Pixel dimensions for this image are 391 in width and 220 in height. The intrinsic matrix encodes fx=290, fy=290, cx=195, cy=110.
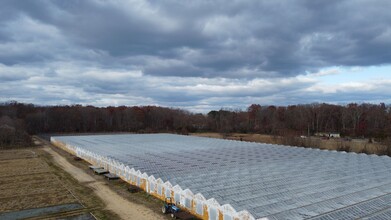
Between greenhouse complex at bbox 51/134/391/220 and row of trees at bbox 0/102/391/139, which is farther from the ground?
row of trees at bbox 0/102/391/139

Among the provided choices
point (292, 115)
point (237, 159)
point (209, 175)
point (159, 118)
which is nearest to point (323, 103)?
point (292, 115)

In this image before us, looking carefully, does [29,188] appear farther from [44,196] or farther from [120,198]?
[120,198]

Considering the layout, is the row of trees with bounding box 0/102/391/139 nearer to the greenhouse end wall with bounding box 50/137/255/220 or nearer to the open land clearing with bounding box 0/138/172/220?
the open land clearing with bounding box 0/138/172/220

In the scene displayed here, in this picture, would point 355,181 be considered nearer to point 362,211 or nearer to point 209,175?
point 362,211

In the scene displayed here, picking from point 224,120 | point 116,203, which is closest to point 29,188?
point 116,203

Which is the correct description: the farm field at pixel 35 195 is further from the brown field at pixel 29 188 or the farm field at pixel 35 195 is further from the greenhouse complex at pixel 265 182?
the greenhouse complex at pixel 265 182

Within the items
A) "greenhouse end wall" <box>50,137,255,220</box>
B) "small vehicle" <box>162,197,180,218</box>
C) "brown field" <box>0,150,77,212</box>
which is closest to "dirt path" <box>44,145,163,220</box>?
"small vehicle" <box>162,197,180,218</box>
